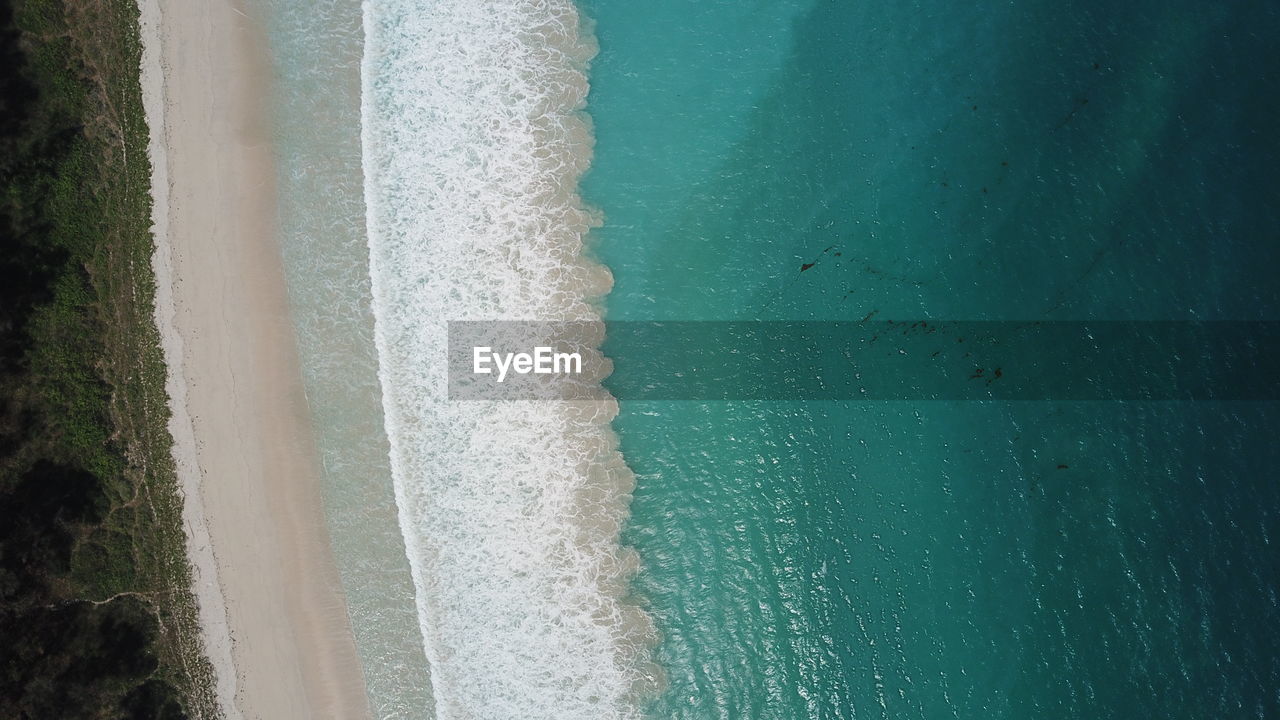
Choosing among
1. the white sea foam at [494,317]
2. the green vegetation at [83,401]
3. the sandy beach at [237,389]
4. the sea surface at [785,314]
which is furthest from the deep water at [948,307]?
the green vegetation at [83,401]

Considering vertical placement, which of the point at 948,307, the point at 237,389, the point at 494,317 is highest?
the point at 948,307

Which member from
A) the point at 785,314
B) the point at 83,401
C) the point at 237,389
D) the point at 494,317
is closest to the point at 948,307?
the point at 785,314

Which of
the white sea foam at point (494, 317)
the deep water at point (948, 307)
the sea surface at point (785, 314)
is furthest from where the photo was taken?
the deep water at point (948, 307)

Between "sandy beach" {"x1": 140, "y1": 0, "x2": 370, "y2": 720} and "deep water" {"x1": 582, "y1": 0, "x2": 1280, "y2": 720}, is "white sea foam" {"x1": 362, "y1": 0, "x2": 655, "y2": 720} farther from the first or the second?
"sandy beach" {"x1": 140, "y1": 0, "x2": 370, "y2": 720}

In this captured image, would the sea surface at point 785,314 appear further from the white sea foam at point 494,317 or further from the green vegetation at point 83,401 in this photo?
the green vegetation at point 83,401

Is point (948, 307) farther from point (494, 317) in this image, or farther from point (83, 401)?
point (83, 401)

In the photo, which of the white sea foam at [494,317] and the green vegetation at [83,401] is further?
the green vegetation at [83,401]
